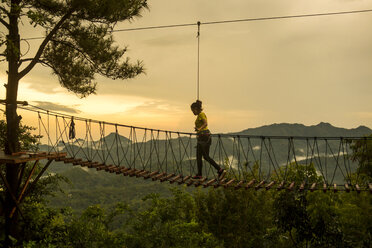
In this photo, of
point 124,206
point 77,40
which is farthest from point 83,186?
point 77,40

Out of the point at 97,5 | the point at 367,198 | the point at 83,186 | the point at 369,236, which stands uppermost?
the point at 97,5

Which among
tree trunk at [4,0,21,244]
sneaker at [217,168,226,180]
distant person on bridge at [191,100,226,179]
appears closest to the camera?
distant person on bridge at [191,100,226,179]

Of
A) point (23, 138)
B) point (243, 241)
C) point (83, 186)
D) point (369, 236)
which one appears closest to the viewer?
point (23, 138)

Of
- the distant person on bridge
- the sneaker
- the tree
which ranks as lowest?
the sneaker

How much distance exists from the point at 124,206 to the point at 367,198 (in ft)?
39.3

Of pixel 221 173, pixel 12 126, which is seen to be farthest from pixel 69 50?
pixel 221 173

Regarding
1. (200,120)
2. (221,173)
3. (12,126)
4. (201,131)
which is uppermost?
(200,120)

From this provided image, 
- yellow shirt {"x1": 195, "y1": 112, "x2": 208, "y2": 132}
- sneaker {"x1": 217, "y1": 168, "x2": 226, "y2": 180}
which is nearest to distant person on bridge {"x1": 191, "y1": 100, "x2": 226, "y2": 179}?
yellow shirt {"x1": 195, "y1": 112, "x2": 208, "y2": 132}

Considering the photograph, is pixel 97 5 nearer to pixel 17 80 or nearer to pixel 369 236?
pixel 17 80

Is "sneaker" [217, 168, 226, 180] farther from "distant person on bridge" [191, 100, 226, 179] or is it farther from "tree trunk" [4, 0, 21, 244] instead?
"tree trunk" [4, 0, 21, 244]

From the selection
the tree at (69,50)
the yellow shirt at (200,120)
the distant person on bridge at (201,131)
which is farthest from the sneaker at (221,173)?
the tree at (69,50)

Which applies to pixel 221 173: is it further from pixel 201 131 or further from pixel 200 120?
pixel 200 120

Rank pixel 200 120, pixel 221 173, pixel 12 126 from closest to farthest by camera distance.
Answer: pixel 200 120 < pixel 221 173 < pixel 12 126

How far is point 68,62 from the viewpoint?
1034 centimetres
